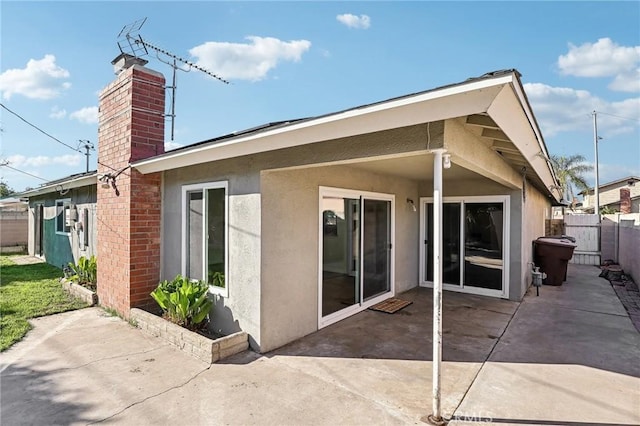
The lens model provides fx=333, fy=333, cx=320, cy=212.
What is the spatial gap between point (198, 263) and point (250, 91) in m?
6.08

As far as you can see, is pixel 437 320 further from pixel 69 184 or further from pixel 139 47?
pixel 69 184

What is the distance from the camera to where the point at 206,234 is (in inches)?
221

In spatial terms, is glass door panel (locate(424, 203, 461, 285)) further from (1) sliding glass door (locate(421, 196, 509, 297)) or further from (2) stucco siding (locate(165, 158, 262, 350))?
(2) stucco siding (locate(165, 158, 262, 350))

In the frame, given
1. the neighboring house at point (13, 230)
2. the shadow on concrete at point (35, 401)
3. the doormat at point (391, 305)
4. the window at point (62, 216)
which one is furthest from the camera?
the neighboring house at point (13, 230)

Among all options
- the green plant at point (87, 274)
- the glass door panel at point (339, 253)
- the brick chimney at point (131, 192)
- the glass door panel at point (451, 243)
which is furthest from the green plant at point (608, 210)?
the green plant at point (87, 274)

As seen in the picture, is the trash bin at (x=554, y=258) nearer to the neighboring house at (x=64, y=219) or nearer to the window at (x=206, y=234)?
the window at (x=206, y=234)

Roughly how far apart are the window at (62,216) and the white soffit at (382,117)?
30.4 ft

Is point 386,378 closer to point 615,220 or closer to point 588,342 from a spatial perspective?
point 588,342

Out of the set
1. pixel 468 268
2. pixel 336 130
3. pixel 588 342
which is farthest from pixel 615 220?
pixel 336 130

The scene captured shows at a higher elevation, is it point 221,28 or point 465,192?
point 221,28

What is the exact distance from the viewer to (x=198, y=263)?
227 inches

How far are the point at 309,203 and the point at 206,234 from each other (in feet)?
6.02

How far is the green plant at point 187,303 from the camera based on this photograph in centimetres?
504

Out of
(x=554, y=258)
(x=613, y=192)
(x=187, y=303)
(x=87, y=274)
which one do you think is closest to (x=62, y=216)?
(x=87, y=274)
